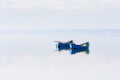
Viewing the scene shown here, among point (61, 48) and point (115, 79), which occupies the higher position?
point (61, 48)

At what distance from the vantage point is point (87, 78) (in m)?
169

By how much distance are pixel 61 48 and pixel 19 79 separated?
5049 inches

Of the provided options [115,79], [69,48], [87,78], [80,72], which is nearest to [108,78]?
[115,79]

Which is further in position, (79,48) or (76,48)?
(79,48)

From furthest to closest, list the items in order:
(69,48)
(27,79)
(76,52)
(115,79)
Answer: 1. (27,79)
2. (115,79)
3. (69,48)
4. (76,52)

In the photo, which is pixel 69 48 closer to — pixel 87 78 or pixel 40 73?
pixel 87 78

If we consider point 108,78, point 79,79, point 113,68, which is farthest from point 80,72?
point 108,78

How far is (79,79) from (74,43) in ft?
426

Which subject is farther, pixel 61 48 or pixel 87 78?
pixel 87 78

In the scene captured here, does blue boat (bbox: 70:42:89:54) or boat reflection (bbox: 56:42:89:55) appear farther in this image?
blue boat (bbox: 70:42:89:54)

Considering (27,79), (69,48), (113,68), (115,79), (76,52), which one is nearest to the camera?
(76,52)

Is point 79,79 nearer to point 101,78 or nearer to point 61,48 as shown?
point 101,78

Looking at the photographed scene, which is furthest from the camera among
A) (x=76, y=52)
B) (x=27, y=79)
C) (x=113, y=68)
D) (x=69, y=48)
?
(x=113, y=68)

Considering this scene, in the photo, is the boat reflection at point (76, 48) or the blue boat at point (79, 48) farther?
the blue boat at point (79, 48)
